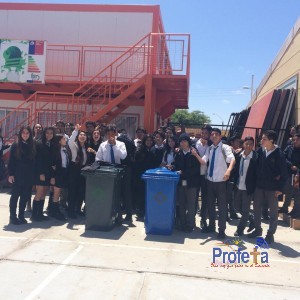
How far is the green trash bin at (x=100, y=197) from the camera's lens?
6305 mm

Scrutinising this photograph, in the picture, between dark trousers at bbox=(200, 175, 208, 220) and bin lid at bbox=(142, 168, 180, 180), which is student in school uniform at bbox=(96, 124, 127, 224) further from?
dark trousers at bbox=(200, 175, 208, 220)

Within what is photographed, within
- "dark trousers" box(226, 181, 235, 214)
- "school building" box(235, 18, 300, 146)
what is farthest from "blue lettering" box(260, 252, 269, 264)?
"school building" box(235, 18, 300, 146)

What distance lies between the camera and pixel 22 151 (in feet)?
21.3

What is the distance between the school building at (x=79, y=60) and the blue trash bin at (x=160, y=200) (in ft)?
17.8

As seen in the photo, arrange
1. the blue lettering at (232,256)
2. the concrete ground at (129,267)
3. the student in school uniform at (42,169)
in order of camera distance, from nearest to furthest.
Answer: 1. the concrete ground at (129,267)
2. the blue lettering at (232,256)
3. the student in school uniform at (42,169)

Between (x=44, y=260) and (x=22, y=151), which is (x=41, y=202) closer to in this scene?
(x=22, y=151)

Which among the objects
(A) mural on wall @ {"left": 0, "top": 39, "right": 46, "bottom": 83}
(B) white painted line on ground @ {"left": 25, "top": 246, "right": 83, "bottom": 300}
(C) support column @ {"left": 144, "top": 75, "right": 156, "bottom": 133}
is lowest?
(B) white painted line on ground @ {"left": 25, "top": 246, "right": 83, "bottom": 300}

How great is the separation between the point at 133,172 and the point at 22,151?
7.37 ft

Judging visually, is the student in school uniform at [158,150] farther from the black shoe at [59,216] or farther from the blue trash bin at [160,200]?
the black shoe at [59,216]

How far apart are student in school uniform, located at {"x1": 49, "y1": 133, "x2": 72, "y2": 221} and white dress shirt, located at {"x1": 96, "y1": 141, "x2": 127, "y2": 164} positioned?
0.69 meters

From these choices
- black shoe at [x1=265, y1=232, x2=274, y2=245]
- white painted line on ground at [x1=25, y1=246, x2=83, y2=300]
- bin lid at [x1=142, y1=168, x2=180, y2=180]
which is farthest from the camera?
bin lid at [x1=142, y1=168, x2=180, y2=180]

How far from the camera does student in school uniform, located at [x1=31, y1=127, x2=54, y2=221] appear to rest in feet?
22.3

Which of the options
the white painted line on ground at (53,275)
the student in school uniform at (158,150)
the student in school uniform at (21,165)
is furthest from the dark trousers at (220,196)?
the student in school uniform at (21,165)

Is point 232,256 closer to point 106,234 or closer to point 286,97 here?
point 106,234
